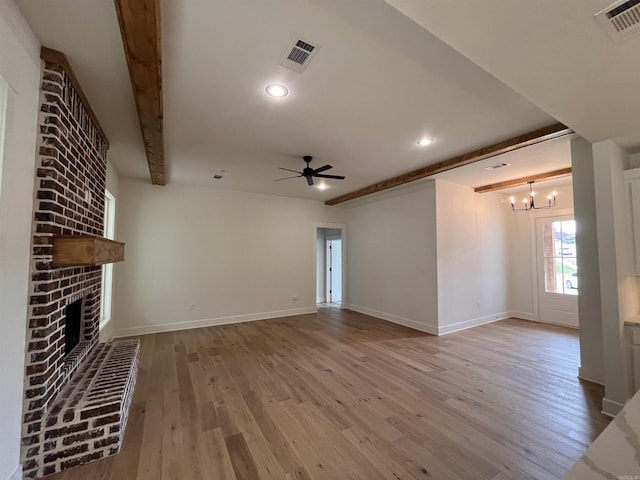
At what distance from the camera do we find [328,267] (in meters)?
8.29

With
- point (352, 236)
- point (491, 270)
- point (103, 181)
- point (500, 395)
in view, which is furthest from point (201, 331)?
point (491, 270)

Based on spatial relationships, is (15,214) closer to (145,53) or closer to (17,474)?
(145,53)

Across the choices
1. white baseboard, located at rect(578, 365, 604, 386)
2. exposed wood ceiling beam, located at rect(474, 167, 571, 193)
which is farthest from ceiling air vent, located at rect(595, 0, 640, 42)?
exposed wood ceiling beam, located at rect(474, 167, 571, 193)

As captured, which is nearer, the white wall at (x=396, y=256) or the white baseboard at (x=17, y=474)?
the white baseboard at (x=17, y=474)

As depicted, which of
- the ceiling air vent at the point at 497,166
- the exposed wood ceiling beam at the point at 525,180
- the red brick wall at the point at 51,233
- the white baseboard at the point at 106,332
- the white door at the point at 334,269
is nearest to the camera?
the red brick wall at the point at 51,233

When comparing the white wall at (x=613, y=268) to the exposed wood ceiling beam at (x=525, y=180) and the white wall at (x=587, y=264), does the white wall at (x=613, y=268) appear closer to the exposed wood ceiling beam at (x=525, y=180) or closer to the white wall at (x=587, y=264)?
the white wall at (x=587, y=264)

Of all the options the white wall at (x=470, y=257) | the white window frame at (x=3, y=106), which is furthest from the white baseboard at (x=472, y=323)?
the white window frame at (x=3, y=106)

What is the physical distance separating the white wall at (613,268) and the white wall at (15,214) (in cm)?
428

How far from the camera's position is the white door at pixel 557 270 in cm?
515

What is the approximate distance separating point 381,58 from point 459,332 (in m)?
4.57

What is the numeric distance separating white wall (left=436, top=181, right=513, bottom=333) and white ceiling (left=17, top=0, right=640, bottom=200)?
1.26 m

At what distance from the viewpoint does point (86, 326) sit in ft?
9.60

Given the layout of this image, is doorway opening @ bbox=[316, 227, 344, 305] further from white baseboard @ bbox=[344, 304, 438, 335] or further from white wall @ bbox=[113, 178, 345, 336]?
white wall @ bbox=[113, 178, 345, 336]

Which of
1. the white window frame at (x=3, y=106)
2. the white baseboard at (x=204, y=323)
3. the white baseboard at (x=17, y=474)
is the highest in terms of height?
the white window frame at (x=3, y=106)
